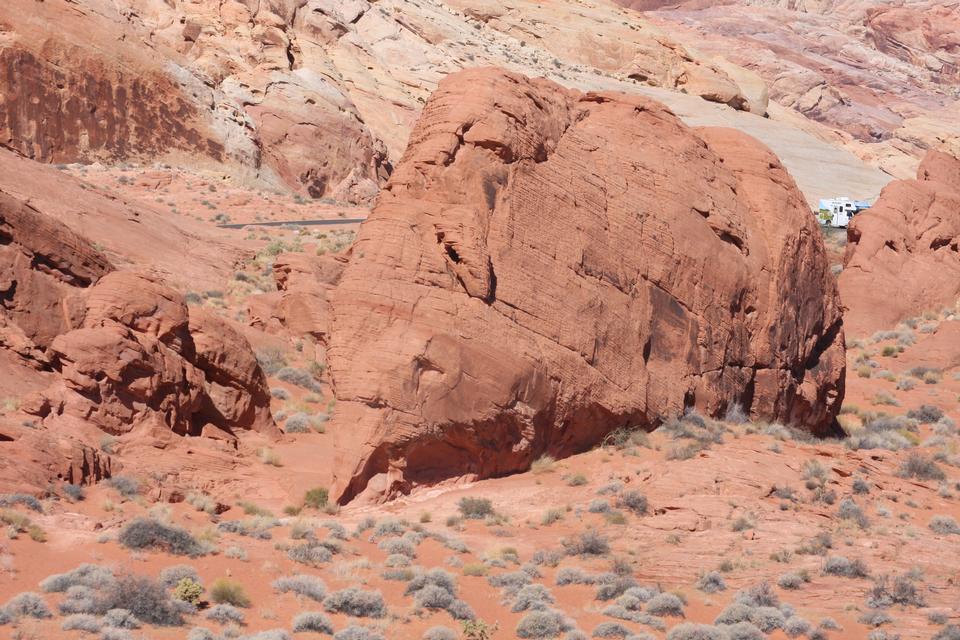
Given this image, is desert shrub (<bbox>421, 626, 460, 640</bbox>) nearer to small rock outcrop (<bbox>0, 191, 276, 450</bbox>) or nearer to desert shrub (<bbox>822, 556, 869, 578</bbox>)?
desert shrub (<bbox>822, 556, 869, 578</bbox>)

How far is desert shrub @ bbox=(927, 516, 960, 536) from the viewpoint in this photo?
53.4 feet

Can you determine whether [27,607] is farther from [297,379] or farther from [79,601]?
[297,379]

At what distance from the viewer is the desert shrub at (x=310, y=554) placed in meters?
13.3

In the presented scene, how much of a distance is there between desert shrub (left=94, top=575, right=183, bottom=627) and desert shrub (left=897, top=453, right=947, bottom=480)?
1232 centimetres

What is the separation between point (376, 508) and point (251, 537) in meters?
2.20

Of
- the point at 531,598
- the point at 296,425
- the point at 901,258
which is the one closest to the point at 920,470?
the point at 531,598

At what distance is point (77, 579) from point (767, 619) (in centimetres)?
682

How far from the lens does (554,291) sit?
1819 cm

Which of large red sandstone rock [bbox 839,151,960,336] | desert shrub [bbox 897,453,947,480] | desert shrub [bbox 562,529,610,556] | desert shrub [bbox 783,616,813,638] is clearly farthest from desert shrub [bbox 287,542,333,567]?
large red sandstone rock [bbox 839,151,960,336]

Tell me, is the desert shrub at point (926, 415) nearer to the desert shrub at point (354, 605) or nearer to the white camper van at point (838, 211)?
the desert shrub at point (354, 605)

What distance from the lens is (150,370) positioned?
16953 millimetres

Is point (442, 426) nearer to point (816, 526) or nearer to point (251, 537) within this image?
point (251, 537)

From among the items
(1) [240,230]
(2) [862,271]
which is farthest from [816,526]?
(1) [240,230]

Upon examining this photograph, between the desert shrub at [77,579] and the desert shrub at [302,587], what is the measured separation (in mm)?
1700
